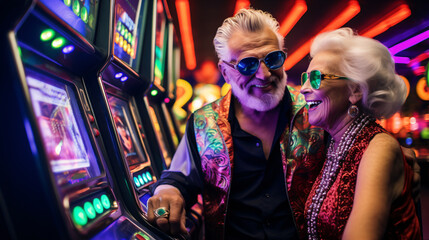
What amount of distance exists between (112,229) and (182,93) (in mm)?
8287

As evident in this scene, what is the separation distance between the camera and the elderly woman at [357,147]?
99 cm

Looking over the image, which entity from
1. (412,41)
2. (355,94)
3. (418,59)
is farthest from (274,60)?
(418,59)

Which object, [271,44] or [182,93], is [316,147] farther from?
[182,93]

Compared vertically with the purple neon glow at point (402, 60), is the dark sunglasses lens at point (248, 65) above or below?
above

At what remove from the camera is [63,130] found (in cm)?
105

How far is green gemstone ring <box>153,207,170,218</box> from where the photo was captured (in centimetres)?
113

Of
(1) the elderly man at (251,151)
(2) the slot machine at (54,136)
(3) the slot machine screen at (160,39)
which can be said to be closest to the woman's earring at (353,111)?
(1) the elderly man at (251,151)

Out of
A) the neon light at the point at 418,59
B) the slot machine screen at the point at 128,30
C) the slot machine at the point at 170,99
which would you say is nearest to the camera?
the slot machine screen at the point at 128,30

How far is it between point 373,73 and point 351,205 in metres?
0.52

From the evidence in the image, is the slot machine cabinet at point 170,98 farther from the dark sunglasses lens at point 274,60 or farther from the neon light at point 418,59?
the neon light at point 418,59

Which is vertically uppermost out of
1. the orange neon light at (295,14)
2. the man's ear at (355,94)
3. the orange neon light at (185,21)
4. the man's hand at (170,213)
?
the orange neon light at (185,21)

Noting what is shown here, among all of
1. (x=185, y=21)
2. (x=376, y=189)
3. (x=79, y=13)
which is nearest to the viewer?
(x=376, y=189)

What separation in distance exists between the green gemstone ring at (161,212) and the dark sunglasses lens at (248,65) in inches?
31.7

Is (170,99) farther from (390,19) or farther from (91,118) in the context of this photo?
(390,19)
